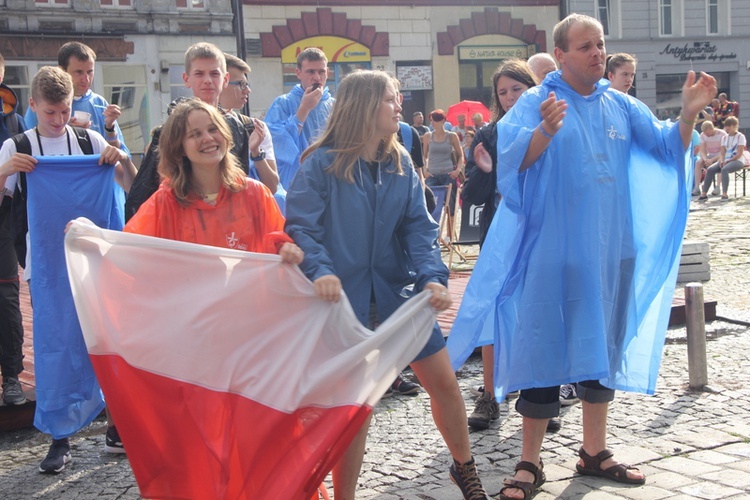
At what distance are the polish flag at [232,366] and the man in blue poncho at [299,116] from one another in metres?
3.15

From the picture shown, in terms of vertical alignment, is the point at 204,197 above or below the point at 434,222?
above

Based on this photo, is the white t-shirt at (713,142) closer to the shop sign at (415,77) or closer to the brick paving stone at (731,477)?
the shop sign at (415,77)

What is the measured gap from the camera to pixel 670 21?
1577 inches

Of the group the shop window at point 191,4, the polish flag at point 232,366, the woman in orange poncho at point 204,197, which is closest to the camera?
the polish flag at point 232,366

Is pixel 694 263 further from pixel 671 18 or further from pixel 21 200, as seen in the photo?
pixel 671 18

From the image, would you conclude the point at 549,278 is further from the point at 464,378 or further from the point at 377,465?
the point at 464,378

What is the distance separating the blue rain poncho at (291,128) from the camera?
6.95m

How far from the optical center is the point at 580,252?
4293 mm

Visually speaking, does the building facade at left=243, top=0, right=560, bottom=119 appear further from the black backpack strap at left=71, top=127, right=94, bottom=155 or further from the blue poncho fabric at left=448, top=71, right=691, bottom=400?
the blue poncho fabric at left=448, top=71, right=691, bottom=400

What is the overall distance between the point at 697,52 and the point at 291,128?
36865mm

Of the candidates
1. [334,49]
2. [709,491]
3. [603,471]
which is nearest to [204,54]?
[603,471]

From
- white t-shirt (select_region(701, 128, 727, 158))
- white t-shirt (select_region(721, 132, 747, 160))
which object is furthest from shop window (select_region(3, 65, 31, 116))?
white t-shirt (select_region(721, 132, 747, 160))

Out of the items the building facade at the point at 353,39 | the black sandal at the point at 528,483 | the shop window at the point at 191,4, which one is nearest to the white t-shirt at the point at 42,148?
the black sandal at the point at 528,483

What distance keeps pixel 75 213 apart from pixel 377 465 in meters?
1.93
